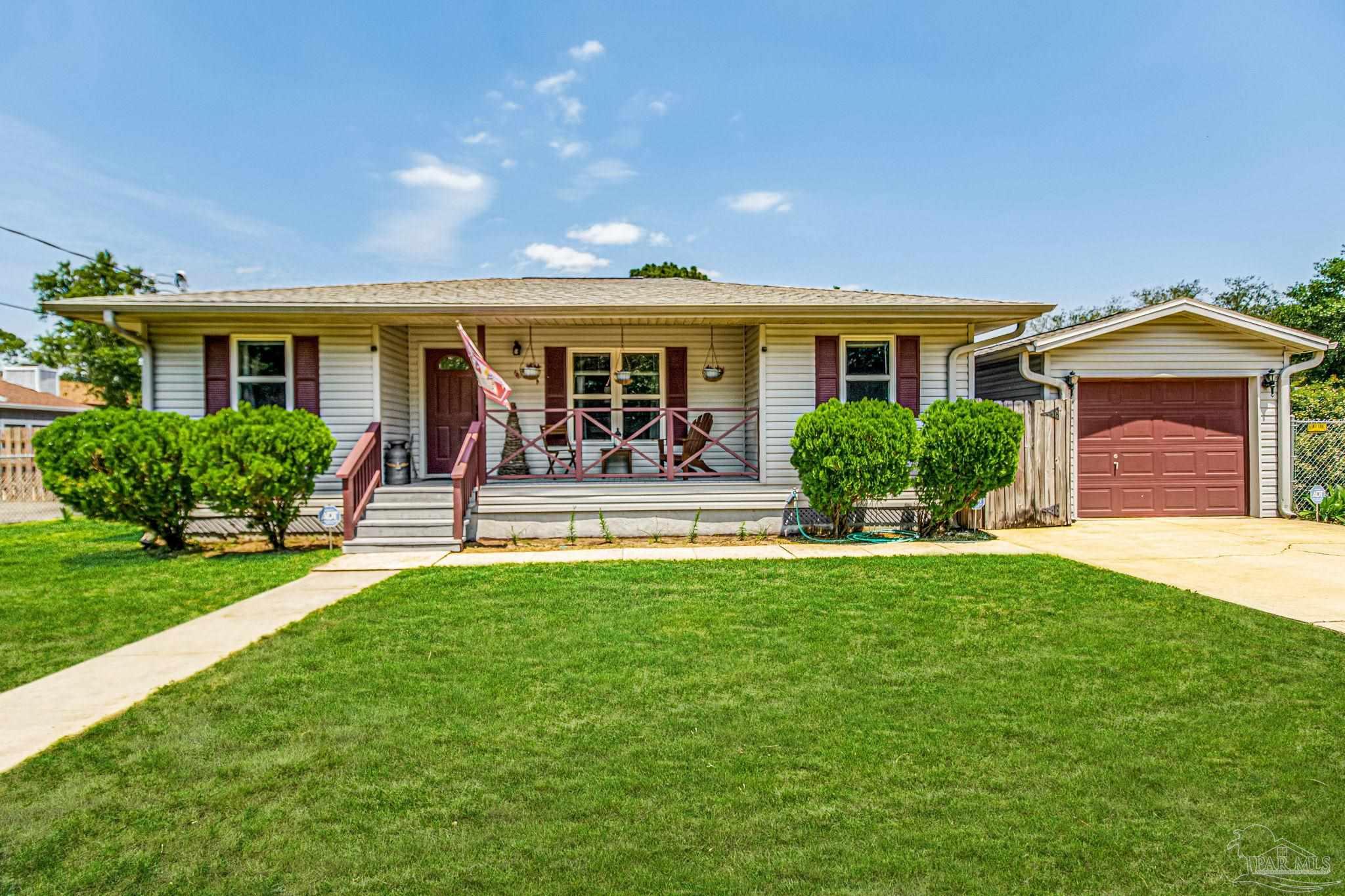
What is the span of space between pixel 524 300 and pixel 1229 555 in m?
8.74

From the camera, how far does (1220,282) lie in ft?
94.0

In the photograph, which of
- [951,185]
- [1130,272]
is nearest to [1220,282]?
[1130,272]

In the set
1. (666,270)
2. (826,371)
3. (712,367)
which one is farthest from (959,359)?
(666,270)

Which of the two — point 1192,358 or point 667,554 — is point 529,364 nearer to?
point 667,554

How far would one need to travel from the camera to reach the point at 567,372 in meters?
10.8

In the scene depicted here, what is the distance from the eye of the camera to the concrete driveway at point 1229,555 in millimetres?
5336

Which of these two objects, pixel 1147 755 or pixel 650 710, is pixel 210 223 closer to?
pixel 650 710

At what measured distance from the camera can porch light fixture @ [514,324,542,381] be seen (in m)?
10.6

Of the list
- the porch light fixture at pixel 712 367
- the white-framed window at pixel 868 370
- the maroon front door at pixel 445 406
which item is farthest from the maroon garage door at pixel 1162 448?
the maroon front door at pixel 445 406

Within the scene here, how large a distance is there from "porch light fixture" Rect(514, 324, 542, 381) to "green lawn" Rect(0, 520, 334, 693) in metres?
3.96

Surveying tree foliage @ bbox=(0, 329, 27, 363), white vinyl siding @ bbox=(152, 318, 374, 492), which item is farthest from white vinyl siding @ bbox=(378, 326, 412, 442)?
tree foliage @ bbox=(0, 329, 27, 363)

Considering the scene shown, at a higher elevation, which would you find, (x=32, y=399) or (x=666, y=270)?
(x=666, y=270)

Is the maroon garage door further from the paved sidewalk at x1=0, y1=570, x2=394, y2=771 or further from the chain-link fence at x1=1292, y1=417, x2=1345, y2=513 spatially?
the paved sidewalk at x1=0, y1=570, x2=394, y2=771

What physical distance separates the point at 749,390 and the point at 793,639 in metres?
6.67
